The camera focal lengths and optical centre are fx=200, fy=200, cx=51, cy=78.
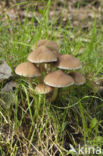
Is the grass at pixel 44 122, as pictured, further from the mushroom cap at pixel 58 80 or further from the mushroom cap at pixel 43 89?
the mushroom cap at pixel 58 80

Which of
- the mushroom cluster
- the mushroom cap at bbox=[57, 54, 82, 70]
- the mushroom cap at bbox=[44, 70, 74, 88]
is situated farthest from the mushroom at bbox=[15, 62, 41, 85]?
the mushroom cap at bbox=[57, 54, 82, 70]

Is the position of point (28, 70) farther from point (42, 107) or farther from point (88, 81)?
point (88, 81)

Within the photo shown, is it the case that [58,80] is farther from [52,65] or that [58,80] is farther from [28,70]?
[28,70]

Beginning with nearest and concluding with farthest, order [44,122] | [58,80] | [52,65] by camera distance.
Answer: [58,80] < [52,65] < [44,122]

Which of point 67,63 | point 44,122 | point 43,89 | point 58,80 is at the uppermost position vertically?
point 67,63

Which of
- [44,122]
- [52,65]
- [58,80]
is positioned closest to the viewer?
[58,80]

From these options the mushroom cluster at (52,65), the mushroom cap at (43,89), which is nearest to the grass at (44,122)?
the mushroom cap at (43,89)

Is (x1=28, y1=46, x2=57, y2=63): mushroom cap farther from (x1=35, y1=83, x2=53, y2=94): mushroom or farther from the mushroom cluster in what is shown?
(x1=35, y1=83, x2=53, y2=94): mushroom

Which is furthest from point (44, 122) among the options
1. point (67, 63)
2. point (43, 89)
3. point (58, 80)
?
point (67, 63)

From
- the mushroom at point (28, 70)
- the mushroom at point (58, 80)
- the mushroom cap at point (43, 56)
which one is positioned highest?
the mushroom cap at point (43, 56)
